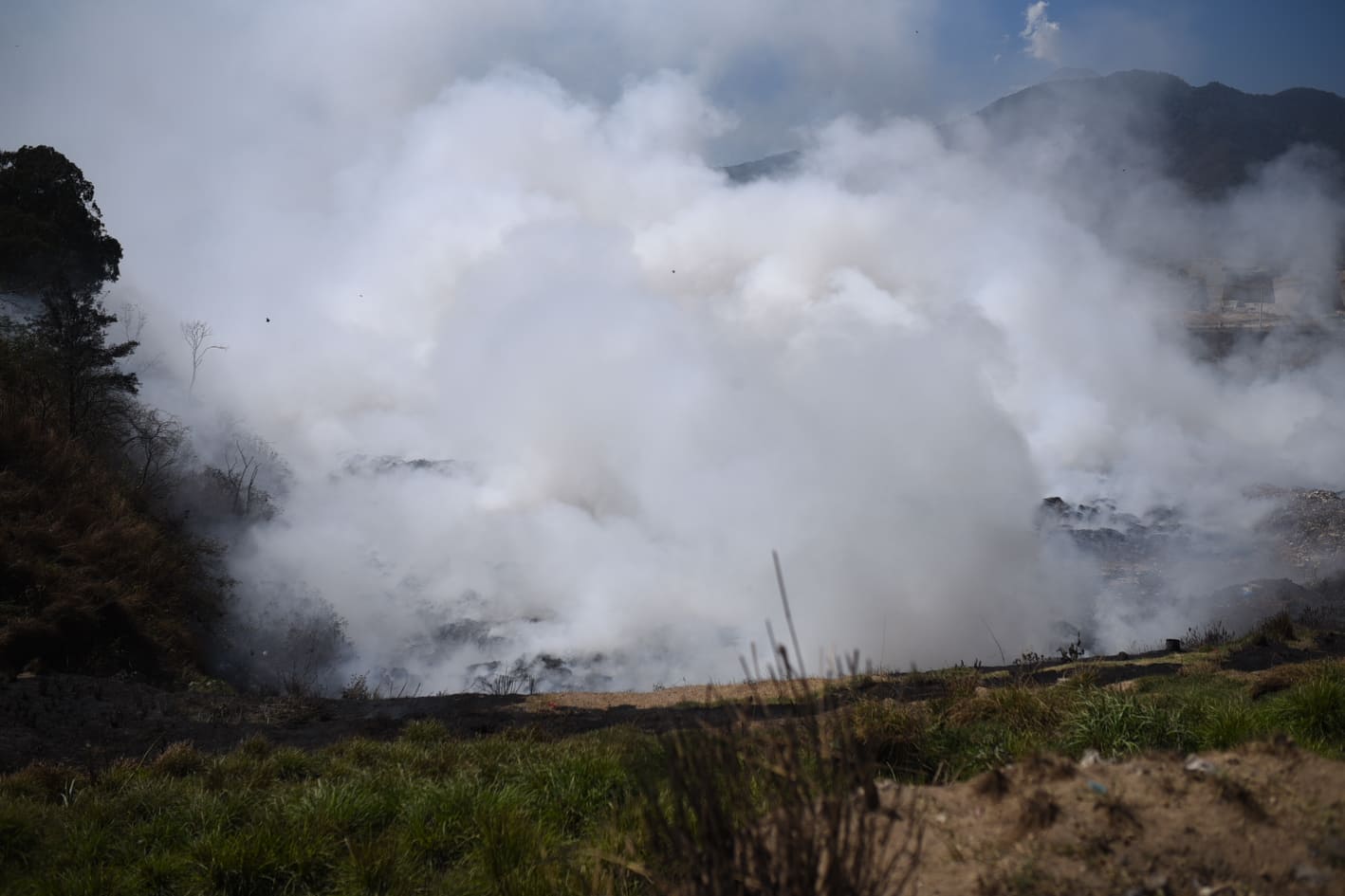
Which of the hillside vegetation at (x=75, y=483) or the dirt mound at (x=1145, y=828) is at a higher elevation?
the hillside vegetation at (x=75, y=483)

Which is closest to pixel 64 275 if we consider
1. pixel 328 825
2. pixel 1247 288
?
pixel 328 825

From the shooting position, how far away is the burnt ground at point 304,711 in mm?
12602

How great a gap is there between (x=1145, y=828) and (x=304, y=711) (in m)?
17.2

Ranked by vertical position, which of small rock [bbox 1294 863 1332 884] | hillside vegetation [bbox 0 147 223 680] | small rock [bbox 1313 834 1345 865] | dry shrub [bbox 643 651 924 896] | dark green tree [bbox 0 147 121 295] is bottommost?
small rock [bbox 1294 863 1332 884]

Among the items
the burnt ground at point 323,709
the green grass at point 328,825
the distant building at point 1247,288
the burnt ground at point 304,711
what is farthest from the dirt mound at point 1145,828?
the distant building at point 1247,288

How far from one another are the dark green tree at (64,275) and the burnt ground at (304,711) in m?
15.8

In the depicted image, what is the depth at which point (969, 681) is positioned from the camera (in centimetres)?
1184

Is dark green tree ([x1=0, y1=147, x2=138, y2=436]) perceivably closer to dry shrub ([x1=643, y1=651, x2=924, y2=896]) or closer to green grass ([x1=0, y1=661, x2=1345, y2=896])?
green grass ([x1=0, y1=661, x2=1345, y2=896])

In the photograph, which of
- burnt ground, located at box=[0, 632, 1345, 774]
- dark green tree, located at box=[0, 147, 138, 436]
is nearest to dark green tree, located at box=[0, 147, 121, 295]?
dark green tree, located at box=[0, 147, 138, 436]

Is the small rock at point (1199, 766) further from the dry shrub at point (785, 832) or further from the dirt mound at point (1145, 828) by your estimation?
the dry shrub at point (785, 832)

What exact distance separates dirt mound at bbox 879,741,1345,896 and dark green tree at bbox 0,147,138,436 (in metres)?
31.7

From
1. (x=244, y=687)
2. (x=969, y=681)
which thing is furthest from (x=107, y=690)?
(x=969, y=681)

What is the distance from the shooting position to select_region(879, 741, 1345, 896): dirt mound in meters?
4.00

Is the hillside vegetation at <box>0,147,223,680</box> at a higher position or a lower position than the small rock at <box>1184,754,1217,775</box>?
higher
